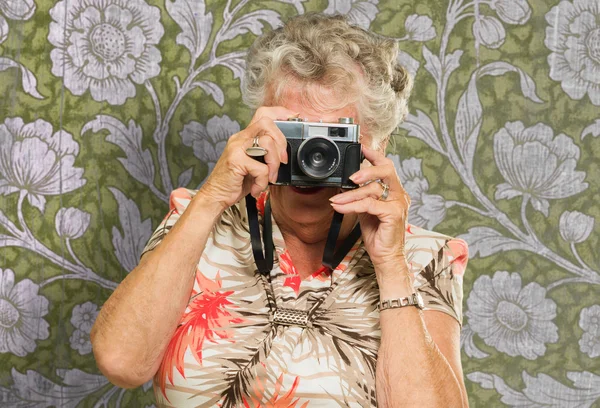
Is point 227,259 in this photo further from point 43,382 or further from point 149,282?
point 43,382

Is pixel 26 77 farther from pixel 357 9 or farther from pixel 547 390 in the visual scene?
pixel 547 390

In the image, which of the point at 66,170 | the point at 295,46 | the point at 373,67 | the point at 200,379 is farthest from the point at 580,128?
the point at 66,170

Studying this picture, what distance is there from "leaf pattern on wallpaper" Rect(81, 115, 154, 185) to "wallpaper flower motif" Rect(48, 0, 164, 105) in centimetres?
4

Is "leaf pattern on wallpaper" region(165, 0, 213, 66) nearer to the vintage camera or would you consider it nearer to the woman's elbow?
the vintage camera

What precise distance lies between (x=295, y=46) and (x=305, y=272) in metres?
0.35

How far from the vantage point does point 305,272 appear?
1167 mm

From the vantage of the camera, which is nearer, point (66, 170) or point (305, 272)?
point (305, 272)

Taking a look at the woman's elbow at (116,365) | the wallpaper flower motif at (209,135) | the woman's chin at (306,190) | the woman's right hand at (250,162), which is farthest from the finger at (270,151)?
the wallpaper flower motif at (209,135)

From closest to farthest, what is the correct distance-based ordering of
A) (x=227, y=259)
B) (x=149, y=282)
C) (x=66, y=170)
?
1. (x=149, y=282)
2. (x=227, y=259)
3. (x=66, y=170)

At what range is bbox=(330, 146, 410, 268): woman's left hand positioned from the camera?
104 centimetres

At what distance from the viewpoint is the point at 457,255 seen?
47.2 inches

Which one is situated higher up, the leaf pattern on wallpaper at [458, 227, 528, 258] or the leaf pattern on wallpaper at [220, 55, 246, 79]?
the leaf pattern on wallpaper at [220, 55, 246, 79]

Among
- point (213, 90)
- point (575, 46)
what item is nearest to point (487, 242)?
point (575, 46)

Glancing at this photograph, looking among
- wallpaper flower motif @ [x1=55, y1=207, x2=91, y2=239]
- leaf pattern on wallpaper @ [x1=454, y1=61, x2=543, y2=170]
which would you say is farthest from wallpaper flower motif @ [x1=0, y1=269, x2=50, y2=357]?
leaf pattern on wallpaper @ [x1=454, y1=61, x2=543, y2=170]
